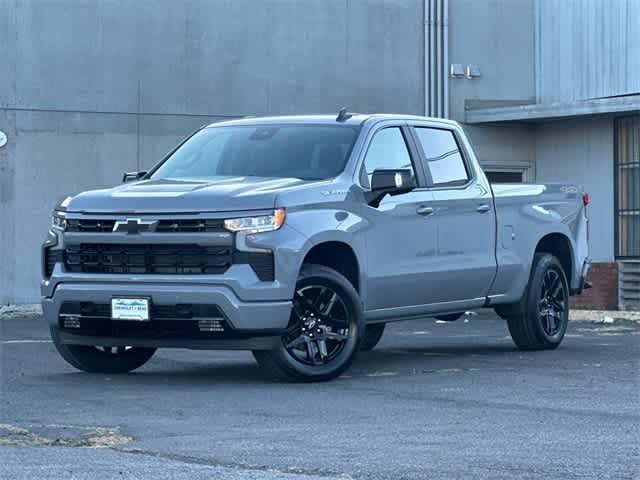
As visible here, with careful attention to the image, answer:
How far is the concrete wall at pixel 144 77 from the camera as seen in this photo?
22.1m

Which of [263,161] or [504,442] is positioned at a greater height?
[263,161]

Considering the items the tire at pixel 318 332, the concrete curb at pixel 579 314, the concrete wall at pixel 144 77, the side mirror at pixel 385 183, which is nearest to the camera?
the tire at pixel 318 332

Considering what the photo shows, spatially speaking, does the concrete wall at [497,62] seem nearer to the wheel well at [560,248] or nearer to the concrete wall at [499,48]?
the concrete wall at [499,48]

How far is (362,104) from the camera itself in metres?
24.7

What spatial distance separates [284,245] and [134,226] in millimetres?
1052

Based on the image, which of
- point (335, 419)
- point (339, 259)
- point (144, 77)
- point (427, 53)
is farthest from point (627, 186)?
point (335, 419)

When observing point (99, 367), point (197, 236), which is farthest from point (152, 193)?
point (99, 367)

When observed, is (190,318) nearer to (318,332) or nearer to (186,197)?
(186,197)

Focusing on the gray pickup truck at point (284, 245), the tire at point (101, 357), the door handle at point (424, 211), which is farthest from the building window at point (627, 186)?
the tire at point (101, 357)

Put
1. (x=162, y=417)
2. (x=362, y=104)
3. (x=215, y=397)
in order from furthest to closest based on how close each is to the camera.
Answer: (x=362, y=104), (x=215, y=397), (x=162, y=417)

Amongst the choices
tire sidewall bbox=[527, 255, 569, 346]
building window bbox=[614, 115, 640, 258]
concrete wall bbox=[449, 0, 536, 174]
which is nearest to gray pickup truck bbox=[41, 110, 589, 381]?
tire sidewall bbox=[527, 255, 569, 346]

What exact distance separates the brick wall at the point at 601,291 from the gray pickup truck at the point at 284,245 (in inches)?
360

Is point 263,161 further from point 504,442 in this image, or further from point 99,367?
point 504,442

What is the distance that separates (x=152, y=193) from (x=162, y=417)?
2.41 m
